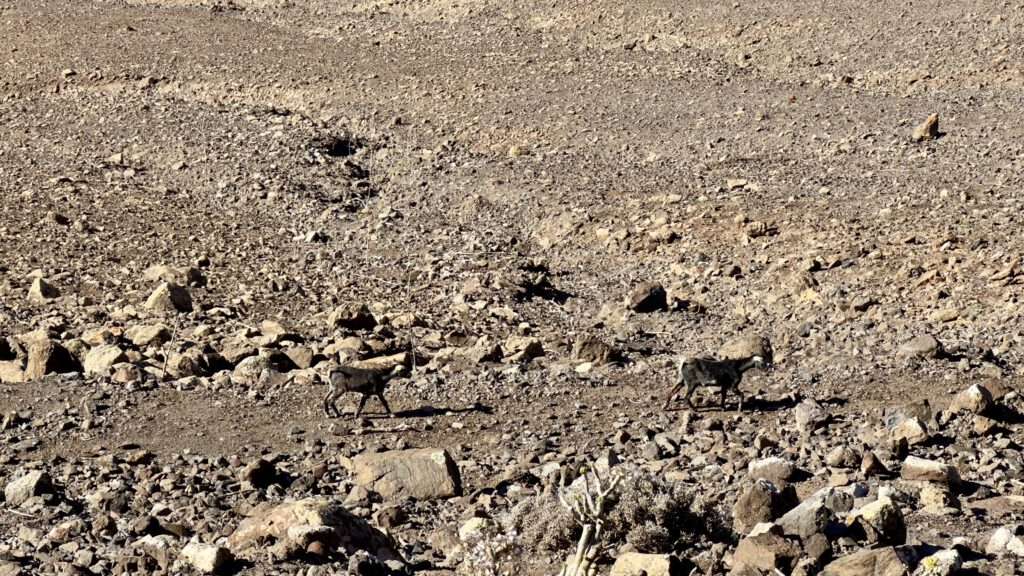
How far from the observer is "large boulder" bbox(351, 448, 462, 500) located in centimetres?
899

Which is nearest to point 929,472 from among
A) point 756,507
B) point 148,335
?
point 756,507

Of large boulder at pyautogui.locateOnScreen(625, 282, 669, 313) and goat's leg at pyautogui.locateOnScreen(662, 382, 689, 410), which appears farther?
large boulder at pyautogui.locateOnScreen(625, 282, 669, 313)

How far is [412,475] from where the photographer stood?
9.08 meters

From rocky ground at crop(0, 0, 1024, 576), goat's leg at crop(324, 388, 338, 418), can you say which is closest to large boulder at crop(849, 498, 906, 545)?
rocky ground at crop(0, 0, 1024, 576)

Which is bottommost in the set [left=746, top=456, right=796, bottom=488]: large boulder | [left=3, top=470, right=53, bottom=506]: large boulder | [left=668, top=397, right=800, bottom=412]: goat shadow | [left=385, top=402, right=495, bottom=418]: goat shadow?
[left=385, top=402, right=495, bottom=418]: goat shadow

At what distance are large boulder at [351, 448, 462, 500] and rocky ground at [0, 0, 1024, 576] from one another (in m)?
0.02

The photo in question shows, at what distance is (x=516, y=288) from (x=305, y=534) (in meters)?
8.17

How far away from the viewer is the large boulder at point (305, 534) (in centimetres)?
755

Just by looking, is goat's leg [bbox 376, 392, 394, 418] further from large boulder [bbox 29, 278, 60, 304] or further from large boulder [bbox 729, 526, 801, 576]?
large boulder [bbox 29, 278, 60, 304]

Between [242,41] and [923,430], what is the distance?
2280 cm

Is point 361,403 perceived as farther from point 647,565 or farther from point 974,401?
point 974,401

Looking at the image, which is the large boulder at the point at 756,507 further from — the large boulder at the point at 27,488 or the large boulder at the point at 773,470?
the large boulder at the point at 27,488

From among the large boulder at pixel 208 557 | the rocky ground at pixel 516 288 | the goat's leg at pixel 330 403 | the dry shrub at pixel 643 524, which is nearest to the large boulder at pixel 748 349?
the rocky ground at pixel 516 288

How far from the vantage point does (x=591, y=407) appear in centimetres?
1100
